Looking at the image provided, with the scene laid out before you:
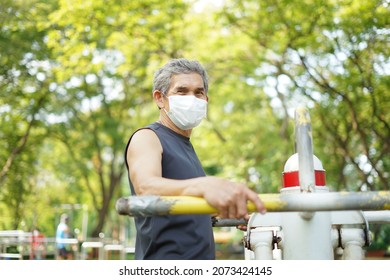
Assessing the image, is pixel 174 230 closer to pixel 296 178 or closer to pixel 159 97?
pixel 296 178

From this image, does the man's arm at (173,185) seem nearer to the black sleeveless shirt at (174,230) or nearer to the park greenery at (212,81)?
the black sleeveless shirt at (174,230)

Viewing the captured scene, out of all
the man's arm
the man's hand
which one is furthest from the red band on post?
the man's hand

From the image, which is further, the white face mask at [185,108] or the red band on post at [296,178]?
the white face mask at [185,108]

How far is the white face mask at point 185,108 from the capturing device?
189cm

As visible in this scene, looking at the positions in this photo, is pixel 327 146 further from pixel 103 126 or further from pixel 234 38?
pixel 103 126

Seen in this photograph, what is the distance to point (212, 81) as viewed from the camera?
16359 mm

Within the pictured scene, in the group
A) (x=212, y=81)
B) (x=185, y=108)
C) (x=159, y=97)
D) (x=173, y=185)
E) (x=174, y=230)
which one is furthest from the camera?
(x=212, y=81)

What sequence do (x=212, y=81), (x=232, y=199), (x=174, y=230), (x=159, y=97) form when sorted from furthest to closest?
(x=212, y=81) < (x=159, y=97) < (x=174, y=230) < (x=232, y=199)

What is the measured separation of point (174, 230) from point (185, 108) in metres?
0.42

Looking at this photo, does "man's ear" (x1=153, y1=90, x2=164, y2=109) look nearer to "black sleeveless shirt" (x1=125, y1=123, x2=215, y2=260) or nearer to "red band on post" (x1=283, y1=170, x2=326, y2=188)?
"black sleeveless shirt" (x1=125, y1=123, x2=215, y2=260)

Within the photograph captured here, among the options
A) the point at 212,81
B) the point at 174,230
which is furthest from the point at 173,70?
the point at 212,81

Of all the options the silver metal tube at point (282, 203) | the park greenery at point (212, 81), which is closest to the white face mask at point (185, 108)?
the silver metal tube at point (282, 203)

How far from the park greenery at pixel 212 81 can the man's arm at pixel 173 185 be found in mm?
9137
